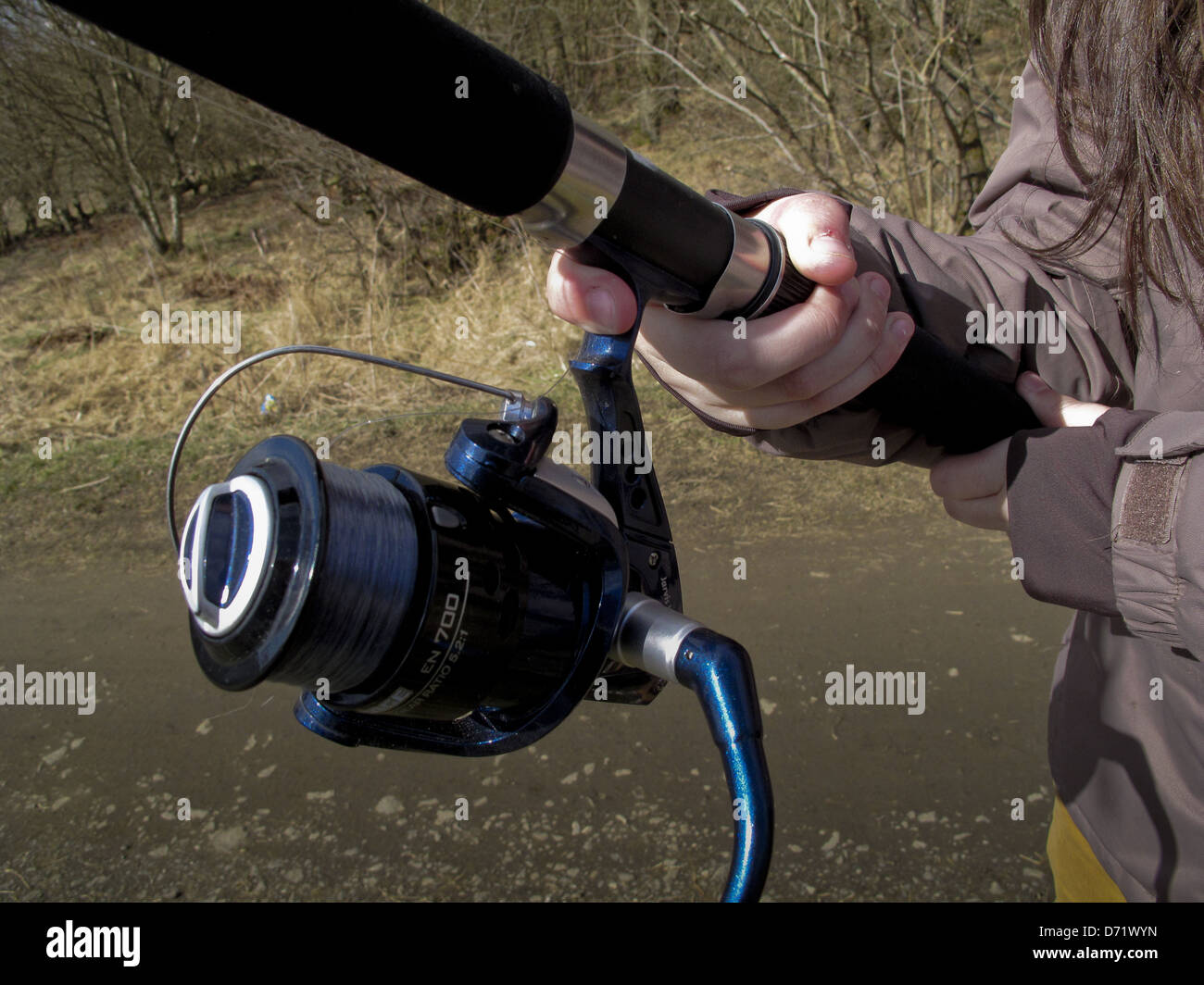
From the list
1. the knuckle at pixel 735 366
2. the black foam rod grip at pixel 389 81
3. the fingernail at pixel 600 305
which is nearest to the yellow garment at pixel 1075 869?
the knuckle at pixel 735 366

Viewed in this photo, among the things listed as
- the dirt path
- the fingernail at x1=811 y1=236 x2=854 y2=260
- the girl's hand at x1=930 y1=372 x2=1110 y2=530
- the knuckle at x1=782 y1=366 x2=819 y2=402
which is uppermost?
the fingernail at x1=811 y1=236 x2=854 y2=260

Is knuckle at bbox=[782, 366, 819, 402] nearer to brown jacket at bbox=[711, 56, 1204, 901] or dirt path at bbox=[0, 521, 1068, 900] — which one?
brown jacket at bbox=[711, 56, 1204, 901]

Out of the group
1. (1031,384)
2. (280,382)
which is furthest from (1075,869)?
(280,382)

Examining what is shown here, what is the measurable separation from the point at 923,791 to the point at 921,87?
566 centimetres

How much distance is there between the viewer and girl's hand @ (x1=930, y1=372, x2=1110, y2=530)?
5.60 ft

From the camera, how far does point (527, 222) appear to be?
3.84 feet

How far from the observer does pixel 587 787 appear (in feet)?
9.69

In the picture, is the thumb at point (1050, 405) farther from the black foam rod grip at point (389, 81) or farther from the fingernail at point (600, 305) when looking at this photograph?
the black foam rod grip at point (389, 81)

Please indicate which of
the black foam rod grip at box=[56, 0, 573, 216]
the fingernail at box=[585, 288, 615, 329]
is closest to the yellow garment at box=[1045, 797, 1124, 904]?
the fingernail at box=[585, 288, 615, 329]

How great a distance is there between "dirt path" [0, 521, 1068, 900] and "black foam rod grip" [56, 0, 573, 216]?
212 cm

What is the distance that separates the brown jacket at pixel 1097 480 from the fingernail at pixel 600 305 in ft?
1.52

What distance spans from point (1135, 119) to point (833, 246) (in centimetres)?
47

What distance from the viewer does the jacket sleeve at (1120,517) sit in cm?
128
